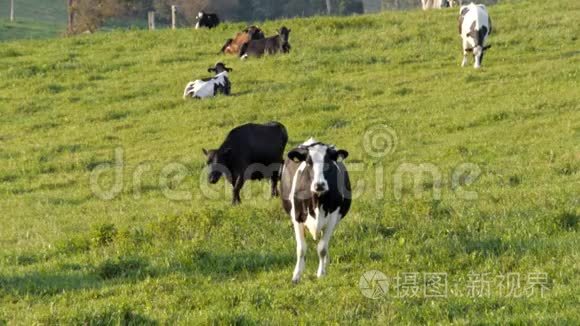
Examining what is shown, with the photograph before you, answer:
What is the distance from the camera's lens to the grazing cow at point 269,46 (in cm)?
3155

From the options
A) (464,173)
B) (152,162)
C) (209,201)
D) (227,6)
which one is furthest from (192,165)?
(227,6)

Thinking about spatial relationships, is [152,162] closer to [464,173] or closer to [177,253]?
[464,173]

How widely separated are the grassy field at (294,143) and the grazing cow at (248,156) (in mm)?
501

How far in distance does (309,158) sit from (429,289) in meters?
2.37

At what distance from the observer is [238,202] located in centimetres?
1580

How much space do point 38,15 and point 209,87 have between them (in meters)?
73.0

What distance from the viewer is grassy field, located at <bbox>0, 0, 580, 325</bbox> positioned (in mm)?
9422

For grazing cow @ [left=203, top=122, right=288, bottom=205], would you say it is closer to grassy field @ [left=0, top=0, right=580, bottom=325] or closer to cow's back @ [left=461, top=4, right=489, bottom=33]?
→ grassy field @ [left=0, top=0, right=580, bottom=325]

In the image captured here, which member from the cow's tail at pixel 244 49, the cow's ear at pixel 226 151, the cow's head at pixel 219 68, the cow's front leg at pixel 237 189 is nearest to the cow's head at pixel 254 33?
the cow's tail at pixel 244 49

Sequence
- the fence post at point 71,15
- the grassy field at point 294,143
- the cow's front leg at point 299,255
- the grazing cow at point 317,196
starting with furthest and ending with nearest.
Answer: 1. the fence post at point 71,15
2. the grazing cow at point 317,196
3. the cow's front leg at point 299,255
4. the grassy field at point 294,143

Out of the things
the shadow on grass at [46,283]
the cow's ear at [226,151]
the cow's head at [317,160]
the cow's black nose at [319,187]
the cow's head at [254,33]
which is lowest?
the shadow on grass at [46,283]

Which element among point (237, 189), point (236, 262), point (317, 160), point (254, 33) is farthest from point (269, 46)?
point (317, 160)

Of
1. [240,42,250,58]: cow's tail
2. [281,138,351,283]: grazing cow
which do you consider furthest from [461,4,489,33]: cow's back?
[281,138,351,283]: grazing cow

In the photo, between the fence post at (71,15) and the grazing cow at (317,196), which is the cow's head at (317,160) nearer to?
the grazing cow at (317,196)
